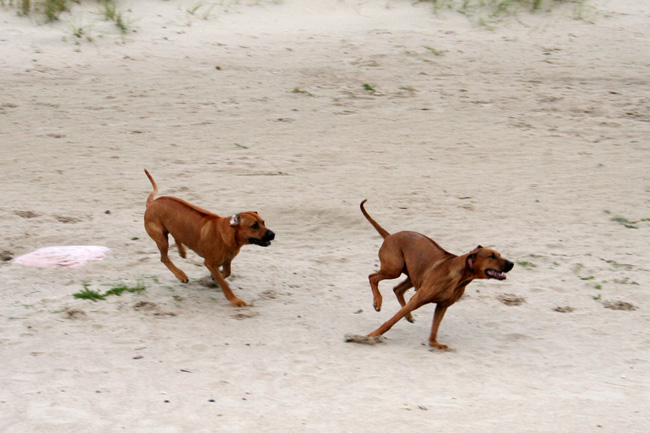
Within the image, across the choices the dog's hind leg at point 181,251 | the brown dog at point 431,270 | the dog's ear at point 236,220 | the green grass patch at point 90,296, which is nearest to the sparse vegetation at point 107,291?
the green grass patch at point 90,296

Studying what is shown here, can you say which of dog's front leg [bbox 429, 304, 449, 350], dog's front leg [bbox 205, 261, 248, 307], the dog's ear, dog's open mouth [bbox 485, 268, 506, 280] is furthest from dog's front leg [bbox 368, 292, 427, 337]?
the dog's ear

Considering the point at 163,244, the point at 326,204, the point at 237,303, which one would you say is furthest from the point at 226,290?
the point at 326,204

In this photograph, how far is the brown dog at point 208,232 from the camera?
6.50m

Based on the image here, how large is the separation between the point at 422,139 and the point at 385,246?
487 centimetres

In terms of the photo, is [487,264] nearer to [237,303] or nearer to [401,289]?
[401,289]

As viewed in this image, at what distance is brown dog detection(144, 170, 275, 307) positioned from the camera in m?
6.50

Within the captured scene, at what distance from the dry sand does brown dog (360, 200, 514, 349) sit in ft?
1.02

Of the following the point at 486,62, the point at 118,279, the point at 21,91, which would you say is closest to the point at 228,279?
the point at 118,279

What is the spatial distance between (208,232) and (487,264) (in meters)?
2.32

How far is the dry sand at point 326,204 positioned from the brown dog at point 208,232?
0.28 meters

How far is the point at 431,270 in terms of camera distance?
6.09 metres

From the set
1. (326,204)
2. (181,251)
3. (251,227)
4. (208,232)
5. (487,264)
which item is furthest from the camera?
(326,204)

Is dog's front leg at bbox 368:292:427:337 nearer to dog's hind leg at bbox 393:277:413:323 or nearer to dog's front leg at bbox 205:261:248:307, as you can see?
dog's hind leg at bbox 393:277:413:323

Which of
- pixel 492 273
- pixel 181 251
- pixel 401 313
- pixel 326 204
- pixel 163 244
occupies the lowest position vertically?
pixel 181 251
